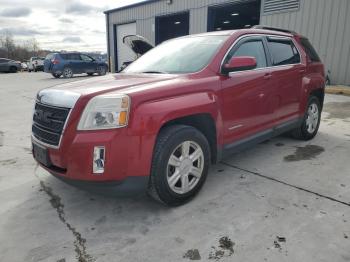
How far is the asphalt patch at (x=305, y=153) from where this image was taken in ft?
14.2

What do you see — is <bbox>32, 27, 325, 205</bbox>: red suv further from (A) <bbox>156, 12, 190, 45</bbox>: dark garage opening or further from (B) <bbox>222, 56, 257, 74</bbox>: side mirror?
(A) <bbox>156, 12, 190, 45</bbox>: dark garage opening

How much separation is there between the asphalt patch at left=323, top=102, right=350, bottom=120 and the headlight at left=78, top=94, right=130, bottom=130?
20.0 feet

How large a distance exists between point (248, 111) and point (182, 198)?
135 cm

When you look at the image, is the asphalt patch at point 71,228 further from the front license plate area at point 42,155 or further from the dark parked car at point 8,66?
the dark parked car at point 8,66

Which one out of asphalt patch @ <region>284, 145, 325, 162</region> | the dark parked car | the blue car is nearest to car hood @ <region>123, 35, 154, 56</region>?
asphalt patch @ <region>284, 145, 325, 162</region>

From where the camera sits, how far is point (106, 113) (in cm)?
249

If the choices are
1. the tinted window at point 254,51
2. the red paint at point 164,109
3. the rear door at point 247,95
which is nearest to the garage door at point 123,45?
the tinted window at point 254,51

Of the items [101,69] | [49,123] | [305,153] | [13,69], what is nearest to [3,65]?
[13,69]

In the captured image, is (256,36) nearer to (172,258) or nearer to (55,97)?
(55,97)

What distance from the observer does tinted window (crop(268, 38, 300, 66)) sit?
13.9ft

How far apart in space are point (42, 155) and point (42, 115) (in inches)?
14.8

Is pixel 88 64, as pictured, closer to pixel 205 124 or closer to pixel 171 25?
pixel 171 25

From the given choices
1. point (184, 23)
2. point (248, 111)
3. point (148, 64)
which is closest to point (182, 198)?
point (248, 111)

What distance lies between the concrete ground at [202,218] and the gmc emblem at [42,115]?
2.67 feet
